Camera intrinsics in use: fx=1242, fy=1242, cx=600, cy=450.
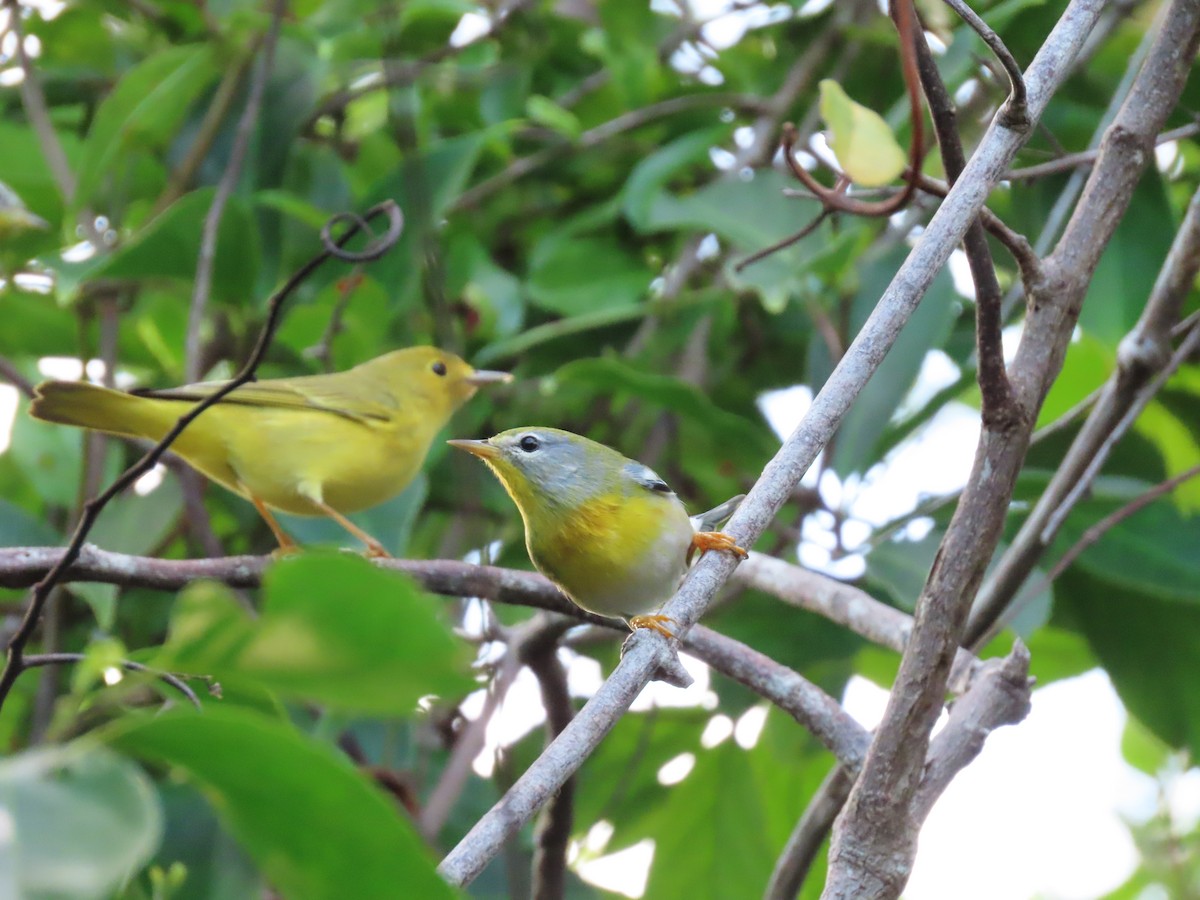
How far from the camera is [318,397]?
323cm

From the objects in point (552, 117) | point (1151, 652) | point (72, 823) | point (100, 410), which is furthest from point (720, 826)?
point (72, 823)

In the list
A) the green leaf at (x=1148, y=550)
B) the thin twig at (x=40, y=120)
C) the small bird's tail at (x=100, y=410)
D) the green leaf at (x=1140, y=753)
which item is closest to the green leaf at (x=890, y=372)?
the green leaf at (x=1148, y=550)

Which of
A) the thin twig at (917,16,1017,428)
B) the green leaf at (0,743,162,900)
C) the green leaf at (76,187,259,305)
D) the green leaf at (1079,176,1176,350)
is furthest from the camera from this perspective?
the green leaf at (76,187,259,305)

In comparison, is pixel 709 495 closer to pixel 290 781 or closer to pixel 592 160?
pixel 592 160

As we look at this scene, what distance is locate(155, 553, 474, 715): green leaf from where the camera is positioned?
27.0 inches

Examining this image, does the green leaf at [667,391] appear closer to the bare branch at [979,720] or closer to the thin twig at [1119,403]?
the thin twig at [1119,403]

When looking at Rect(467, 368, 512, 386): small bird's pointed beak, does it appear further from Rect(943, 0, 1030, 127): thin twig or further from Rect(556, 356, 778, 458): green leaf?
Rect(943, 0, 1030, 127): thin twig

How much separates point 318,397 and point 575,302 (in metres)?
0.71

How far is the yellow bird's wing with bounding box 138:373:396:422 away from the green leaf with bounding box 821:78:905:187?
1727mm

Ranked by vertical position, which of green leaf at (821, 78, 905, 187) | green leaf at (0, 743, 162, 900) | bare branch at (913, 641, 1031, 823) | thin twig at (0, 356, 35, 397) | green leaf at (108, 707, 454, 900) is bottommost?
thin twig at (0, 356, 35, 397)

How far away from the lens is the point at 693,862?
3105 millimetres

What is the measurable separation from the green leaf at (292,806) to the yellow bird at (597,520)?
1.53m

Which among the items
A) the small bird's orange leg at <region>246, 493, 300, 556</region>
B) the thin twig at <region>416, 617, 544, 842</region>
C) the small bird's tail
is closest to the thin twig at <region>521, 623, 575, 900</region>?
the thin twig at <region>416, 617, 544, 842</region>

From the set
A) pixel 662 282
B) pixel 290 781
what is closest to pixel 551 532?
pixel 662 282
